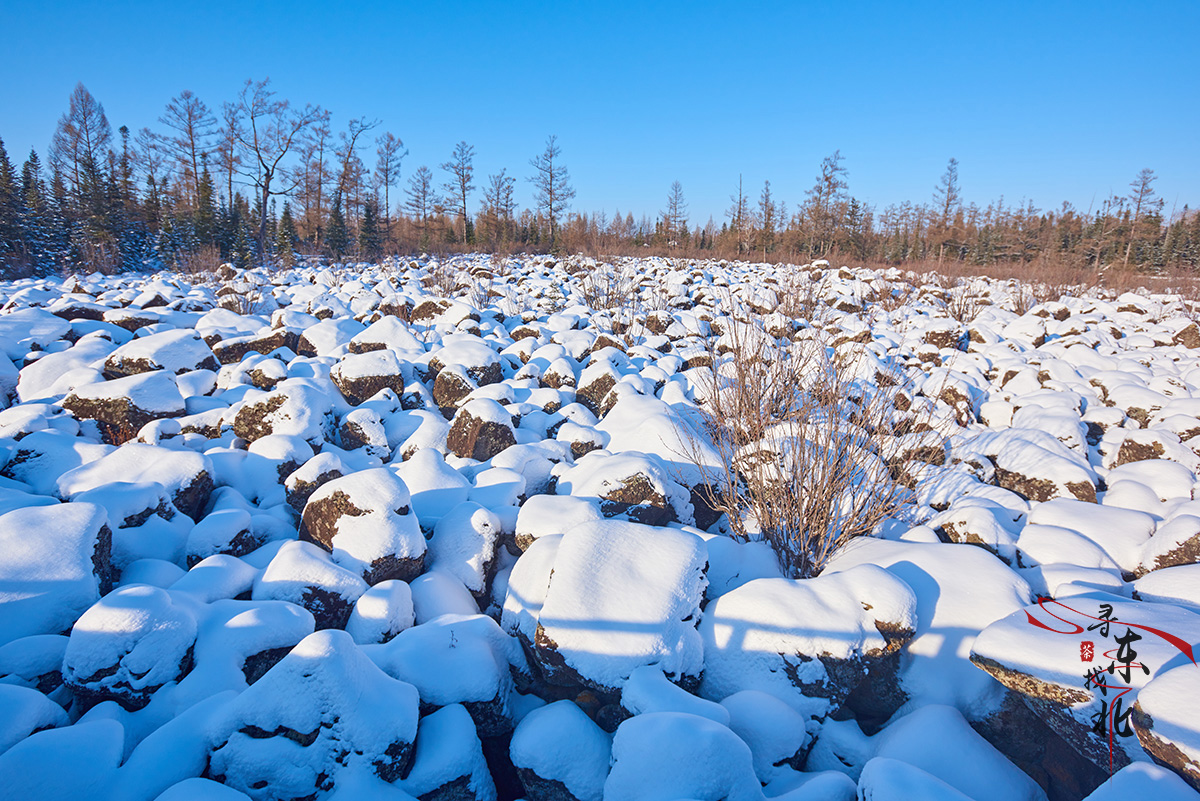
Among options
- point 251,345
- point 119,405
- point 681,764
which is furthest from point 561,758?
point 251,345

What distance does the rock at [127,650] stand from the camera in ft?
7.90

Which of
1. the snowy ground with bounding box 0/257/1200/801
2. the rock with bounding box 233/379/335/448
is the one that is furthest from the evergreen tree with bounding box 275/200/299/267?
the rock with bounding box 233/379/335/448

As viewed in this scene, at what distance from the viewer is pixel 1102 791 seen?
1894 mm

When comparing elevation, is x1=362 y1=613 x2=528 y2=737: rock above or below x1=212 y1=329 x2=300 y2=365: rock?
below

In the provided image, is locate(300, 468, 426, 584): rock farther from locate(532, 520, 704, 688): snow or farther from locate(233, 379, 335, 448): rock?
locate(233, 379, 335, 448): rock

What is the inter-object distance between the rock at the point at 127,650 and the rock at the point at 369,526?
0.94 meters

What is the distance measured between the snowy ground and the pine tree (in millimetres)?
20278

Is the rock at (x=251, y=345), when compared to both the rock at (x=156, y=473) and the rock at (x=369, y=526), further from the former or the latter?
the rock at (x=369, y=526)

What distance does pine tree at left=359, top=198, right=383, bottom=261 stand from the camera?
24891 mm

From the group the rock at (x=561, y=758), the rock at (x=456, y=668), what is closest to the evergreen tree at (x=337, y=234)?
the rock at (x=456, y=668)

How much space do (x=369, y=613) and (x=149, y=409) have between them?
13.6 ft

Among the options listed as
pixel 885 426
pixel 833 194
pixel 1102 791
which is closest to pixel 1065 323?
pixel 885 426

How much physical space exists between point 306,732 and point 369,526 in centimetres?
145

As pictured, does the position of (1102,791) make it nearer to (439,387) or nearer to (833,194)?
(439,387)
